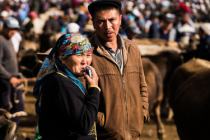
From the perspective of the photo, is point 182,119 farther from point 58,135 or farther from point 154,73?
point 58,135

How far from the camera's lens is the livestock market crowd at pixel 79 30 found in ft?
31.5

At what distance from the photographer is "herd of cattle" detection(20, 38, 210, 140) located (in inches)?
265

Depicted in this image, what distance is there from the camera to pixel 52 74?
11.9 ft

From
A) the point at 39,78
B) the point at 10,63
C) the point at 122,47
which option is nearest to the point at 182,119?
the point at 10,63

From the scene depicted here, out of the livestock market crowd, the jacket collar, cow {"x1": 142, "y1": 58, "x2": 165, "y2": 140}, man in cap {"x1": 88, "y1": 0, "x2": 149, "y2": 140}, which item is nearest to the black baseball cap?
man in cap {"x1": 88, "y1": 0, "x2": 149, "y2": 140}

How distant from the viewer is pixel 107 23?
417 centimetres

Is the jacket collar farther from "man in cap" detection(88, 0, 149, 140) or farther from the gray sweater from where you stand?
the gray sweater

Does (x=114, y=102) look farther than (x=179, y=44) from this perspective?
No

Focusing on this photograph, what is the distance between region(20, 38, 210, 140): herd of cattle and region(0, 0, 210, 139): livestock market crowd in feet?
1.22

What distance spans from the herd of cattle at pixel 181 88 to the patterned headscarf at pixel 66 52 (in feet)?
10.1

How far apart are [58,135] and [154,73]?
7.14 m

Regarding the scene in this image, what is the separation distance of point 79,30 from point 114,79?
7.94 m

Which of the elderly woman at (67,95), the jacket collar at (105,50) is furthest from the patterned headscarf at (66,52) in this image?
the jacket collar at (105,50)

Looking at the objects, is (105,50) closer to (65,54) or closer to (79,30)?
(65,54)
